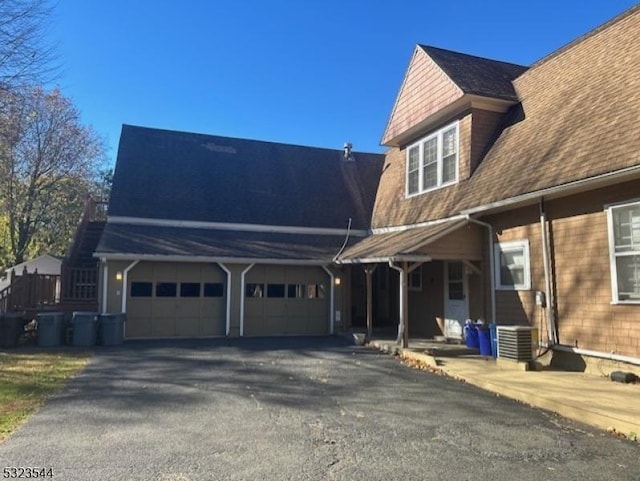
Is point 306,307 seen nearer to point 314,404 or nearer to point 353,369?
point 353,369

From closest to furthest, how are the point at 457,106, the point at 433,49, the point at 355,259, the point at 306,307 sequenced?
the point at 457,106, the point at 355,259, the point at 433,49, the point at 306,307

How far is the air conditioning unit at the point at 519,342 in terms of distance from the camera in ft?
30.7

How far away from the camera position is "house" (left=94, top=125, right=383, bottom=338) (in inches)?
595

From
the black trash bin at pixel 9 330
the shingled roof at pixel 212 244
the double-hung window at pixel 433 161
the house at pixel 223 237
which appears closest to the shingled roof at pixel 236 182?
the house at pixel 223 237

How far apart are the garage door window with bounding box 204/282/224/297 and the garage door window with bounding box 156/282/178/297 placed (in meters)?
0.90

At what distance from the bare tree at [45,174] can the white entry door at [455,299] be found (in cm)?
2169

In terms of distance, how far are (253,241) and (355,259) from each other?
4.10 meters

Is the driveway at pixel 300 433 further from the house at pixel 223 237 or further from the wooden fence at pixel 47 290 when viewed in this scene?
the wooden fence at pixel 47 290

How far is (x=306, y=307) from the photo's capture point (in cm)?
1670

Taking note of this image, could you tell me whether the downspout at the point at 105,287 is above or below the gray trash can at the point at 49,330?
above

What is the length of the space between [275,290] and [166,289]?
3392mm

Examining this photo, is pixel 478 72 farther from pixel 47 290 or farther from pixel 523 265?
pixel 47 290

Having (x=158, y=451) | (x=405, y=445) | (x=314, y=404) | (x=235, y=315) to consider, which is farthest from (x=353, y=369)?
(x=235, y=315)

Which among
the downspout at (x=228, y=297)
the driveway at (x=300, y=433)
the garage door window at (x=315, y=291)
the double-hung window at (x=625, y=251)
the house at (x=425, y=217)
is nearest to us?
the driveway at (x=300, y=433)
